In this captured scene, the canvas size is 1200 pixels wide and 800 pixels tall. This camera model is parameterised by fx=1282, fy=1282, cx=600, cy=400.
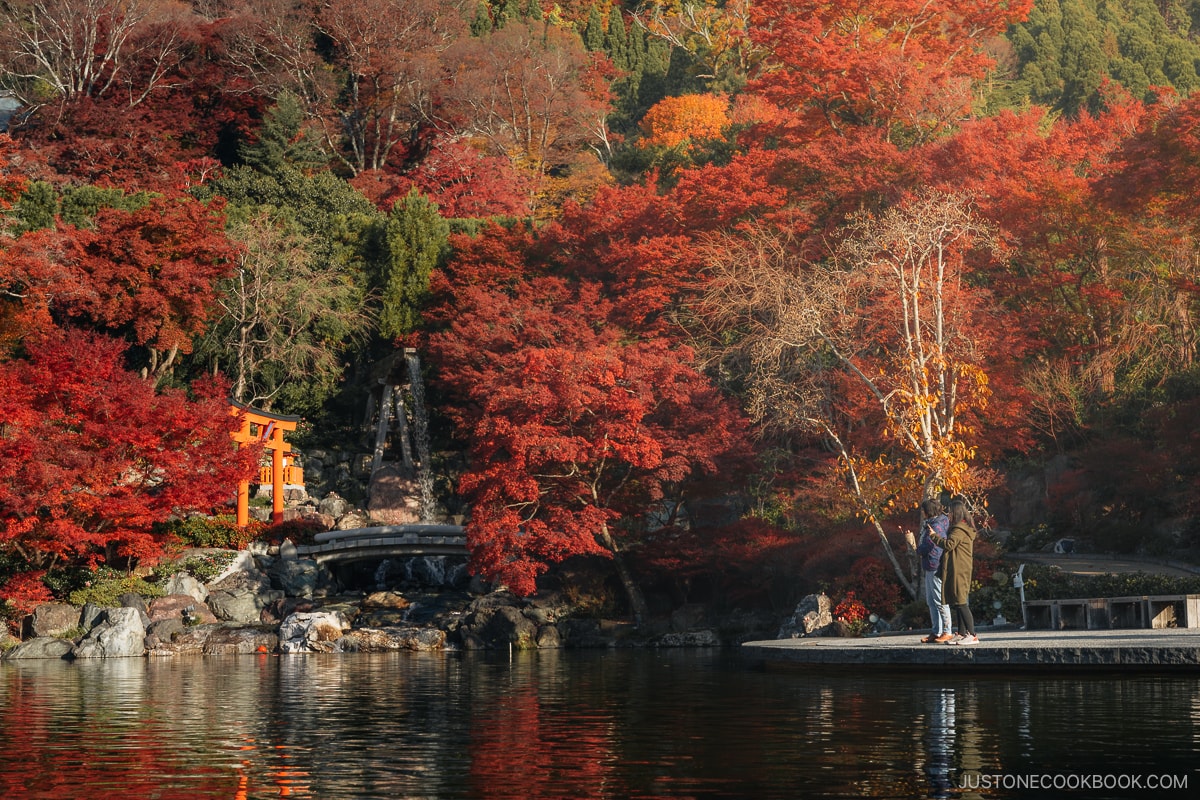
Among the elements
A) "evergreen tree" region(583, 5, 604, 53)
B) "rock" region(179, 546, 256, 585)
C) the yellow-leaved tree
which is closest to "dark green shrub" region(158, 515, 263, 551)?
"rock" region(179, 546, 256, 585)

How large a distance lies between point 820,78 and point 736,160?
5.33 meters

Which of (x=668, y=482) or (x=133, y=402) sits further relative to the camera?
(x=668, y=482)

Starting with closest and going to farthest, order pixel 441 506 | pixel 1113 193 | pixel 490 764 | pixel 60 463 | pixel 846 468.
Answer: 1. pixel 490 764
2. pixel 846 468
3. pixel 60 463
4. pixel 1113 193
5. pixel 441 506

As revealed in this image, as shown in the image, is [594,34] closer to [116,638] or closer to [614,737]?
[116,638]

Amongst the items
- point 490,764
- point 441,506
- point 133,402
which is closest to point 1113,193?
point 441,506

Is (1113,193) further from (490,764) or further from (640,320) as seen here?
(490,764)

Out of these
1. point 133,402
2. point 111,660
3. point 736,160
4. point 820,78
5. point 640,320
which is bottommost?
point 111,660

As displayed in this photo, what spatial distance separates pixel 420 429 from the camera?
3381 centimetres

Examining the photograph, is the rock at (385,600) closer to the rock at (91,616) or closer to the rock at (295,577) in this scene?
the rock at (295,577)

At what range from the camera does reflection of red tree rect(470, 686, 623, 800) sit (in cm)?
735

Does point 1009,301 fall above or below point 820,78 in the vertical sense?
below

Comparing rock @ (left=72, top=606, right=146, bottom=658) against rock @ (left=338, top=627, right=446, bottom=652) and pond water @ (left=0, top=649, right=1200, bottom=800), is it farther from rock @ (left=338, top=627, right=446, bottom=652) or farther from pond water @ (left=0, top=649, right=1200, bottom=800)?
pond water @ (left=0, top=649, right=1200, bottom=800)

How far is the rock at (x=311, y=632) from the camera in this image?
24297 millimetres

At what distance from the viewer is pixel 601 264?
109ft
